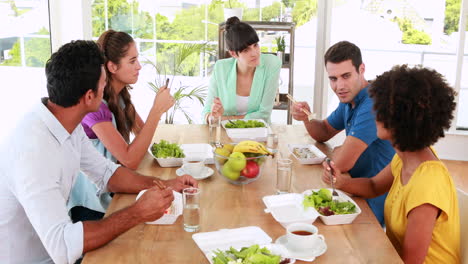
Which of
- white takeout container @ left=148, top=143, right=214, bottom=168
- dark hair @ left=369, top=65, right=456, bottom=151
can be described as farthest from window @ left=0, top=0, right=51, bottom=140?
dark hair @ left=369, top=65, right=456, bottom=151

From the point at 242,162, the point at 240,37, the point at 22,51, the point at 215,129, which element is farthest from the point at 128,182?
the point at 22,51

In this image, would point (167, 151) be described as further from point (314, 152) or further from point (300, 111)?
point (300, 111)

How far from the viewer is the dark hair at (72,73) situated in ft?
5.41

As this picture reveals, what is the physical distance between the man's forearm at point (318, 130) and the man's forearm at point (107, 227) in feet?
4.41

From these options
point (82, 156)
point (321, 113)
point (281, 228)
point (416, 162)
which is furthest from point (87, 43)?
point (321, 113)

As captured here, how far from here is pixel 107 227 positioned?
1492 millimetres

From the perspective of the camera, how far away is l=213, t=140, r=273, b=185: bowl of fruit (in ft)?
6.31

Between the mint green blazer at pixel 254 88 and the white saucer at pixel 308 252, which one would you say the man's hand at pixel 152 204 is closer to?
the white saucer at pixel 308 252

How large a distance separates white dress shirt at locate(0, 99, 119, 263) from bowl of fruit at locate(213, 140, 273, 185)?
53cm

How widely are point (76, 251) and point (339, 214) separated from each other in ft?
2.65

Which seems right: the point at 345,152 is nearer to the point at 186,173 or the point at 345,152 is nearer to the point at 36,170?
the point at 186,173

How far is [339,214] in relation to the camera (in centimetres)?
164

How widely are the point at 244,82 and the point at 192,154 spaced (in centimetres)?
110

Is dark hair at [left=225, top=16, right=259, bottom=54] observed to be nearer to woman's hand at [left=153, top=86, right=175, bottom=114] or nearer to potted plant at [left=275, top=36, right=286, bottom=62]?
woman's hand at [left=153, top=86, right=175, bottom=114]
